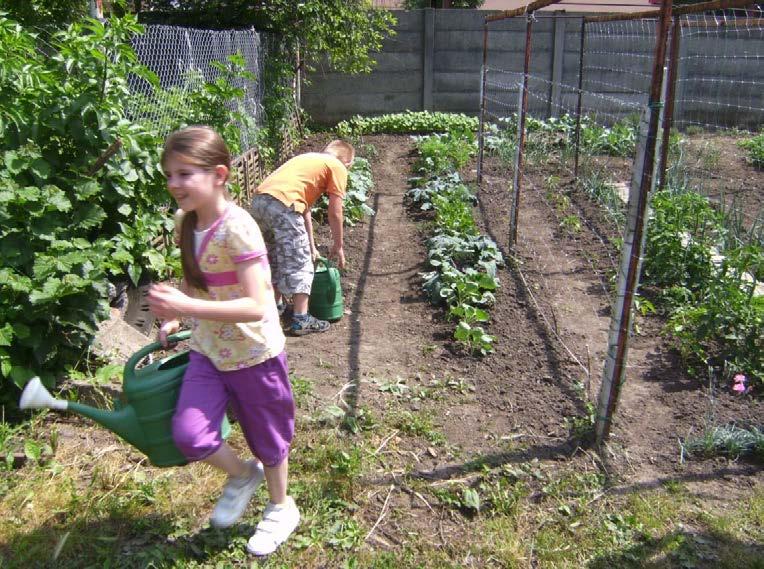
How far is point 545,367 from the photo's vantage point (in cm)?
389

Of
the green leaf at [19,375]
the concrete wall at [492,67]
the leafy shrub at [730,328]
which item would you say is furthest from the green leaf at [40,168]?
the concrete wall at [492,67]

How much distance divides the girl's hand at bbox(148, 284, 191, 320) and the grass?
0.96 metres

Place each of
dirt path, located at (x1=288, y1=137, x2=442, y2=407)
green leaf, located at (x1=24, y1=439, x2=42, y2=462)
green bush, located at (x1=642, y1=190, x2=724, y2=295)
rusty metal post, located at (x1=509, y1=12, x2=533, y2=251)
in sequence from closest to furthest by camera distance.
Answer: green leaf, located at (x1=24, y1=439, x2=42, y2=462)
dirt path, located at (x1=288, y1=137, x2=442, y2=407)
green bush, located at (x1=642, y1=190, x2=724, y2=295)
rusty metal post, located at (x1=509, y1=12, x2=533, y2=251)

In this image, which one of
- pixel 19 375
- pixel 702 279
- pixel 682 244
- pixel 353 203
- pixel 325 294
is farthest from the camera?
pixel 353 203

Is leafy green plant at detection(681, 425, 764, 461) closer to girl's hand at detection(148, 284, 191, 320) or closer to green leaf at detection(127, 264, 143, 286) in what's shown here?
→ girl's hand at detection(148, 284, 191, 320)

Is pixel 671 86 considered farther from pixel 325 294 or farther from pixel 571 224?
pixel 325 294

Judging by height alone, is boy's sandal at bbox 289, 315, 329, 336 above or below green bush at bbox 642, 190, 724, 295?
below

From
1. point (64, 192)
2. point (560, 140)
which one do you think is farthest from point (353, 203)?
point (560, 140)

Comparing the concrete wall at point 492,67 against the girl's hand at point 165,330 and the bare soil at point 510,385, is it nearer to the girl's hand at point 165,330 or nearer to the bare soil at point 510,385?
the bare soil at point 510,385

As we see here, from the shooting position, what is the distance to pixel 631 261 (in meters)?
2.93

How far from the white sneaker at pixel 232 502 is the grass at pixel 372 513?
74 millimetres

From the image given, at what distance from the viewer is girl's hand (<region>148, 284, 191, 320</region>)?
2.00 metres

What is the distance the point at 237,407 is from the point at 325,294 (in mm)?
2201

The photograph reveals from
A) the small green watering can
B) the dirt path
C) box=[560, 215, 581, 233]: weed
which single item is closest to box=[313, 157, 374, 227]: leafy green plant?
the dirt path
